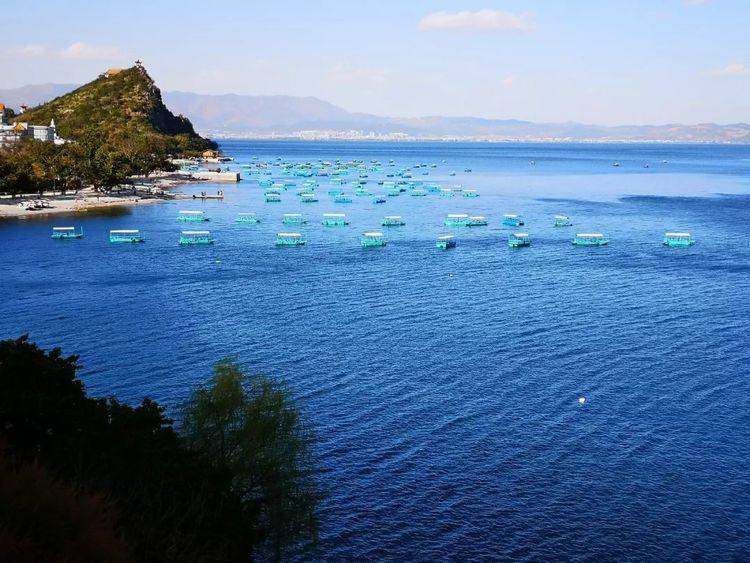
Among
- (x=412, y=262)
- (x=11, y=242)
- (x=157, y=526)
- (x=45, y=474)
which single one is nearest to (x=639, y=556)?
(x=157, y=526)

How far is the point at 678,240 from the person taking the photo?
11706 centimetres

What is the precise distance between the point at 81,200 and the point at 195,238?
161ft

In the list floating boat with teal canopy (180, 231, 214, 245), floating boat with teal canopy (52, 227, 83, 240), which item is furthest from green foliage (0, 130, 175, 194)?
floating boat with teal canopy (180, 231, 214, 245)

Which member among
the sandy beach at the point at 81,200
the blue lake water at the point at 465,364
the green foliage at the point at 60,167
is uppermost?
the green foliage at the point at 60,167

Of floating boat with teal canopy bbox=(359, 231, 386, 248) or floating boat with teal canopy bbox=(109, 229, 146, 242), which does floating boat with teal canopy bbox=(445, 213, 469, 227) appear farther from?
floating boat with teal canopy bbox=(109, 229, 146, 242)

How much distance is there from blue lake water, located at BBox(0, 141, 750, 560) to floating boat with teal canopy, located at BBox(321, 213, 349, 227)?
1757 centimetres

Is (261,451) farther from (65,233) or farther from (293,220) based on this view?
(293,220)

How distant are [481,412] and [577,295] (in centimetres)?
3618

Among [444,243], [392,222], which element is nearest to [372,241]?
[444,243]

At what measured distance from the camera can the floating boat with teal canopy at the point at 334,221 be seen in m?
135

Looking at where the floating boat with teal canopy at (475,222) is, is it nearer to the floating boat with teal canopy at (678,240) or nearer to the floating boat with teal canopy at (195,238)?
the floating boat with teal canopy at (678,240)

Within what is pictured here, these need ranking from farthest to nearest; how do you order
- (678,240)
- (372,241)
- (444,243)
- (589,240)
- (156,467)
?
(589,240)
(678,240)
(444,243)
(372,241)
(156,467)

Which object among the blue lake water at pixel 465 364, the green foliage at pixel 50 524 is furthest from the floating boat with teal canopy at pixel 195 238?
the green foliage at pixel 50 524

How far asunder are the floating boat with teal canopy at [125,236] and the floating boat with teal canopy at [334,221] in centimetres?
3253
